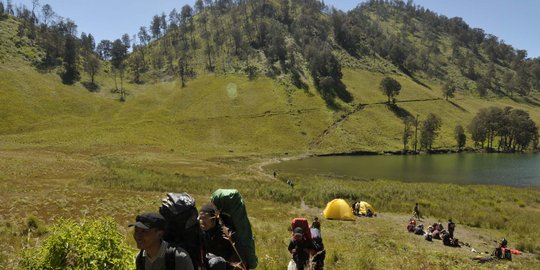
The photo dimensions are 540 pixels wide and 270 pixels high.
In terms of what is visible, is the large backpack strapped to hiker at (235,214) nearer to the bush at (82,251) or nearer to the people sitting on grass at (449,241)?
the bush at (82,251)

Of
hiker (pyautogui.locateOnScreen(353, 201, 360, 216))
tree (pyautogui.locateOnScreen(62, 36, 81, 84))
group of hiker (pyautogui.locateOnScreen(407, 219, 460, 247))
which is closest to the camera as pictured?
group of hiker (pyautogui.locateOnScreen(407, 219, 460, 247))

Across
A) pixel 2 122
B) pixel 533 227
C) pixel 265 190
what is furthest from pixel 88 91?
pixel 533 227

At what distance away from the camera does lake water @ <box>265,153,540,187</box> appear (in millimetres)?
67312

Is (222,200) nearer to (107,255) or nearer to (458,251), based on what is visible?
(107,255)

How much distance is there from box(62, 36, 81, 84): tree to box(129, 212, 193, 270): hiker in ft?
516

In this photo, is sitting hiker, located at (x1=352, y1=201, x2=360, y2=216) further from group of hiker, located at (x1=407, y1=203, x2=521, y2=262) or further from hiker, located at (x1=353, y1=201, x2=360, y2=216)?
group of hiker, located at (x1=407, y1=203, x2=521, y2=262)

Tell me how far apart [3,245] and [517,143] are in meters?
144

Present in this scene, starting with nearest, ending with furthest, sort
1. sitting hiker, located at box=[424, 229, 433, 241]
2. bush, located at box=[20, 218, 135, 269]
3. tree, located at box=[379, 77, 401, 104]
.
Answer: bush, located at box=[20, 218, 135, 269] → sitting hiker, located at box=[424, 229, 433, 241] → tree, located at box=[379, 77, 401, 104]

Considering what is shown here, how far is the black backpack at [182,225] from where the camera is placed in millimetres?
5195

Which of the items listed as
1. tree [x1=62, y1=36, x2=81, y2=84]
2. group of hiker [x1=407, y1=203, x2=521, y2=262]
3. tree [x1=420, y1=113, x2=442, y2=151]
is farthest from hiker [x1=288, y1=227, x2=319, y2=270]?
tree [x1=62, y1=36, x2=81, y2=84]

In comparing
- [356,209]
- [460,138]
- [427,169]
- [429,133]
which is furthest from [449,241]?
[460,138]

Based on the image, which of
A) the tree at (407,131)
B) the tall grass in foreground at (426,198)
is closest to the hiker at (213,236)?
the tall grass in foreground at (426,198)

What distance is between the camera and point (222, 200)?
671 centimetres

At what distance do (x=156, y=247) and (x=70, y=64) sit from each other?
166106 mm
